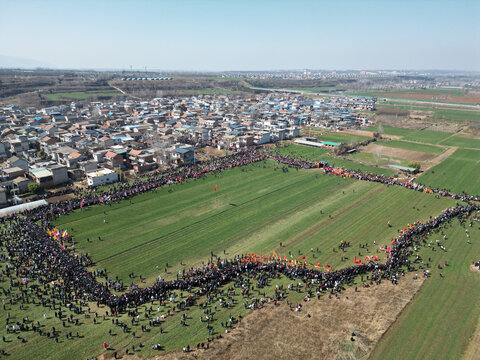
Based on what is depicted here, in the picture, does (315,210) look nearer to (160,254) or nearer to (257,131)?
(160,254)

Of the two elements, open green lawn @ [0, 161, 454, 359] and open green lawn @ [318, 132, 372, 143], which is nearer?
open green lawn @ [0, 161, 454, 359]

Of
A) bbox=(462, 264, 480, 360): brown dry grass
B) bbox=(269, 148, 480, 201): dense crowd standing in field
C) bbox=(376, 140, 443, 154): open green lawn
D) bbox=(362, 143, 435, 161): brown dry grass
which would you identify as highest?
bbox=(376, 140, 443, 154): open green lawn

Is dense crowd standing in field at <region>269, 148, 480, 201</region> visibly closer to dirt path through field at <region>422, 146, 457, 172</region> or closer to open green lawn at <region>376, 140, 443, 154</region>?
dirt path through field at <region>422, 146, 457, 172</region>

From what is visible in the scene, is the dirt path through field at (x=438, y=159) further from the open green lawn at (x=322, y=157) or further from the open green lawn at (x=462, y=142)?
the open green lawn at (x=322, y=157)

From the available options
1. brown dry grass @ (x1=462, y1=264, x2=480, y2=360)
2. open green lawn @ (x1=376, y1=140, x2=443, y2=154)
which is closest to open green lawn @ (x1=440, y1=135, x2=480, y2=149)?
open green lawn @ (x1=376, y1=140, x2=443, y2=154)

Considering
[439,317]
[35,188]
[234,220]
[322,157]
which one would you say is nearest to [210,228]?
[234,220]

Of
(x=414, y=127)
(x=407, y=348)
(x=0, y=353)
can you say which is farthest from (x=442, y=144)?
(x=0, y=353)
